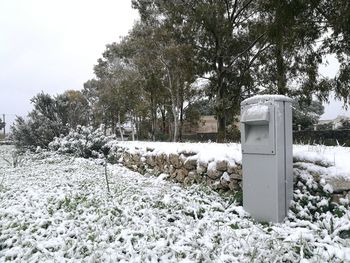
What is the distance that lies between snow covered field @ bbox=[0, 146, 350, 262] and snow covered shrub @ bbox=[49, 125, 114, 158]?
434cm

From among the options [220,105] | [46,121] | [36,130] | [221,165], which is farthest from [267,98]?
[220,105]

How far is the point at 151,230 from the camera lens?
340 cm

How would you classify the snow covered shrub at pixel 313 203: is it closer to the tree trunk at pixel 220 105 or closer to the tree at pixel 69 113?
the tree at pixel 69 113

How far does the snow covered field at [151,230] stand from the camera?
2883 millimetres

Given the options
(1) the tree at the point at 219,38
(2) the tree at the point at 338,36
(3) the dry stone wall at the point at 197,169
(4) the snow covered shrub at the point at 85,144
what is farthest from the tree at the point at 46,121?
(2) the tree at the point at 338,36

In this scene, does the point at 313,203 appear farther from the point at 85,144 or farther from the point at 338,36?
the point at 338,36

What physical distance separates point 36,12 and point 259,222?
38.0 feet

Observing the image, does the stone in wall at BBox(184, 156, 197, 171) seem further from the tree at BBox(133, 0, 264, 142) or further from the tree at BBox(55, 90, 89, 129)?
the tree at BBox(133, 0, 264, 142)

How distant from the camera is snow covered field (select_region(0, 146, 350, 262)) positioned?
113 inches

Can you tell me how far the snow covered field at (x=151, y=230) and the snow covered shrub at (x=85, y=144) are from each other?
4337mm

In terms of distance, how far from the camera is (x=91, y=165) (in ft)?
26.3

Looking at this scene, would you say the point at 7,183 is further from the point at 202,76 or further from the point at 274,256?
the point at 202,76

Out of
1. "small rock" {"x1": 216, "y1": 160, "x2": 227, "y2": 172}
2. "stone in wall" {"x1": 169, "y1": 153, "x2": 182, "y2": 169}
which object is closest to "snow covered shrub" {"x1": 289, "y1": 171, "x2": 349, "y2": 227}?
"small rock" {"x1": 216, "y1": 160, "x2": 227, "y2": 172}

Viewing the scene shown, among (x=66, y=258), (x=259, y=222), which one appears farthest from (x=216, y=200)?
(x=66, y=258)
